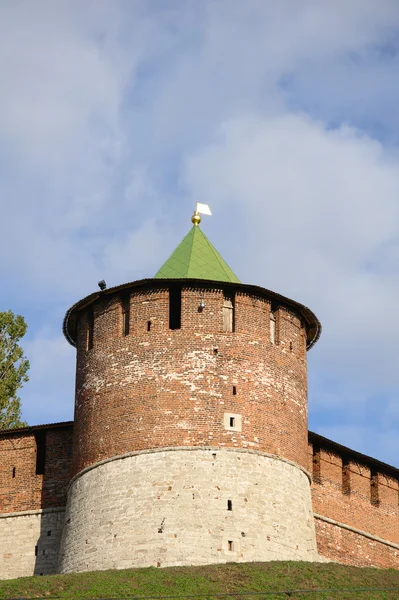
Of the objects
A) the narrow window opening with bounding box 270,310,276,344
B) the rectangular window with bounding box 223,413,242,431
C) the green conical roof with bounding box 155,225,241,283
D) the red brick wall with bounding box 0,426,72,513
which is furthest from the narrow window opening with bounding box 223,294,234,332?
the red brick wall with bounding box 0,426,72,513

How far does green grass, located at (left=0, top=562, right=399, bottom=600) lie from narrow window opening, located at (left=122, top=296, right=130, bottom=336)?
7.04 m

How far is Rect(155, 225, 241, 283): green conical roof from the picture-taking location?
124 feet

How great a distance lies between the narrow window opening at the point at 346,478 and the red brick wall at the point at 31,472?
824 cm

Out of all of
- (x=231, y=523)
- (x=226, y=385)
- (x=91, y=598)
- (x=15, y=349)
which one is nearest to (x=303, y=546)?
(x=231, y=523)

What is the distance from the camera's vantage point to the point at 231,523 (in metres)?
33.4

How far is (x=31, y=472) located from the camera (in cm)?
3812

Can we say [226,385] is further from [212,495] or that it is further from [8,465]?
[8,465]

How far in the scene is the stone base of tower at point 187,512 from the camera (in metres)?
33.1

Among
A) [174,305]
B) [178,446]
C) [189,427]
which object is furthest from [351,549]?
[174,305]

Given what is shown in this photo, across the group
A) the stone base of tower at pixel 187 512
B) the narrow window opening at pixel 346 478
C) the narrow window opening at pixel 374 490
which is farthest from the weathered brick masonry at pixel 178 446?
the narrow window opening at pixel 374 490

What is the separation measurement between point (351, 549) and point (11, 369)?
1303 centimetres

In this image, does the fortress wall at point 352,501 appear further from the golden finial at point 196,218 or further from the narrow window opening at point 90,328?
the golden finial at point 196,218

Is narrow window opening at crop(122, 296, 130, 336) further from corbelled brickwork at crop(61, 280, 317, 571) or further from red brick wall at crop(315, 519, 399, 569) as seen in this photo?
red brick wall at crop(315, 519, 399, 569)

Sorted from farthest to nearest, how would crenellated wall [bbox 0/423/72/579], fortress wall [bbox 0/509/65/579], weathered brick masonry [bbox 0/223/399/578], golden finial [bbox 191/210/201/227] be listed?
1. golden finial [bbox 191/210/201/227]
2. crenellated wall [bbox 0/423/72/579]
3. fortress wall [bbox 0/509/65/579]
4. weathered brick masonry [bbox 0/223/399/578]
